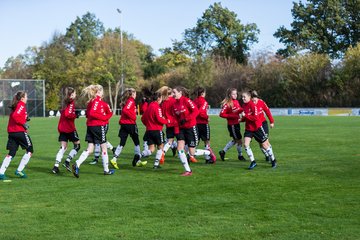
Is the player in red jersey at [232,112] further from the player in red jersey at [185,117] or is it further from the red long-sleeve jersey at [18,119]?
the red long-sleeve jersey at [18,119]

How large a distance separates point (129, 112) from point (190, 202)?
522 cm

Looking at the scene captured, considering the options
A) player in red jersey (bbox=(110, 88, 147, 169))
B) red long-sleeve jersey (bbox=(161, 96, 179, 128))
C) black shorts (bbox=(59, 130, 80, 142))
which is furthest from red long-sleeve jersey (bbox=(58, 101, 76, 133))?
red long-sleeve jersey (bbox=(161, 96, 179, 128))

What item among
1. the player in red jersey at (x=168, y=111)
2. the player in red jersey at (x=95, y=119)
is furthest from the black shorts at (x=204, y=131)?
the player in red jersey at (x=95, y=119)

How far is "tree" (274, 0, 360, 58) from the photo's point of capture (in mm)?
71688

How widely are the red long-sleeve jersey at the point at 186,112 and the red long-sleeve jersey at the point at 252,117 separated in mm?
1217

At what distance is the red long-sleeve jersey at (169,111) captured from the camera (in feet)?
39.9

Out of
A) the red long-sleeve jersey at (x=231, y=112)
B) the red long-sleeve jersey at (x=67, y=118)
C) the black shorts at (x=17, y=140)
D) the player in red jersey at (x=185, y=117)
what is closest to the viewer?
the black shorts at (x=17, y=140)

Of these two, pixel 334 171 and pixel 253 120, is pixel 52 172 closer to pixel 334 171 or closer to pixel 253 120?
pixel 253 120

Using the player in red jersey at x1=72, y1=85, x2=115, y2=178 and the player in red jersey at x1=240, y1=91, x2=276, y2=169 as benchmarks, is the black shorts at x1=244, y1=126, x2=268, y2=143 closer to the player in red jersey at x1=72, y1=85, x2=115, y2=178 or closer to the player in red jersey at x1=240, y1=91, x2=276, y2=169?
the player in red jersey at x1=240, y1=91, x2=276, y2=169

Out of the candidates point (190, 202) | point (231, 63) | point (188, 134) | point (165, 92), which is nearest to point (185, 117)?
point (188, 134)

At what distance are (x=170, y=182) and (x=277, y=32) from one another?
7031 cm

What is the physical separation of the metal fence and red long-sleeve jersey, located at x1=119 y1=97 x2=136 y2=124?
152 feet

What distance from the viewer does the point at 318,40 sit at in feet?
238

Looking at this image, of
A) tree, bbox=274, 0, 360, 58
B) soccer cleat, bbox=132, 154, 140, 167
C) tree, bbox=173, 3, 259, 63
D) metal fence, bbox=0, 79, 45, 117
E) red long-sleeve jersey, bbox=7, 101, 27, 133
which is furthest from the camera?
tree, bbox=173, 3, 259, 63
